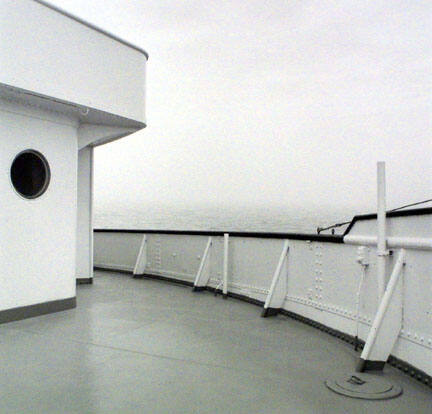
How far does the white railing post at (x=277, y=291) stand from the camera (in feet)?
19.2

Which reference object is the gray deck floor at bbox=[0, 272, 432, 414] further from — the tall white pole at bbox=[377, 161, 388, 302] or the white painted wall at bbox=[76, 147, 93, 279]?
the white painted wall at bbox=[76, 147, 93, 279]

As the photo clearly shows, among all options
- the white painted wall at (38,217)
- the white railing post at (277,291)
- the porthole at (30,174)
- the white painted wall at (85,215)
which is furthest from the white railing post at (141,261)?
the white railing post at (277,291)

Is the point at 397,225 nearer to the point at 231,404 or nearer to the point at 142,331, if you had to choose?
the point at 231,404

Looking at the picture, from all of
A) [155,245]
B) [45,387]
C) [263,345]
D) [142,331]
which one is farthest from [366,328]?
[155,245]

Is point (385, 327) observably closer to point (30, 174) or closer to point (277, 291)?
point (277, 291)

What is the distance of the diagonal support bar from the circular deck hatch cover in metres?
0.15

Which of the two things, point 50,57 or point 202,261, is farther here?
point 202,261

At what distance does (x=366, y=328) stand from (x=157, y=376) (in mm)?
2039

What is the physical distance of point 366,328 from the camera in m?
4.21

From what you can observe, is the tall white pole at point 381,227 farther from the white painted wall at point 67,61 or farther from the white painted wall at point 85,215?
the white painted wall at point 85,215

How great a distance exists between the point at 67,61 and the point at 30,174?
1572mm

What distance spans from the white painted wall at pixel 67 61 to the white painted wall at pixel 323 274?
9.31 feet

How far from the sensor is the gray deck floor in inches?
115

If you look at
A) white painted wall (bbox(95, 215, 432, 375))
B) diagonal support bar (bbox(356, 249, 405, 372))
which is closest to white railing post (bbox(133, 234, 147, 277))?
white painted wall (bbox(95, 215, 432, 375))
